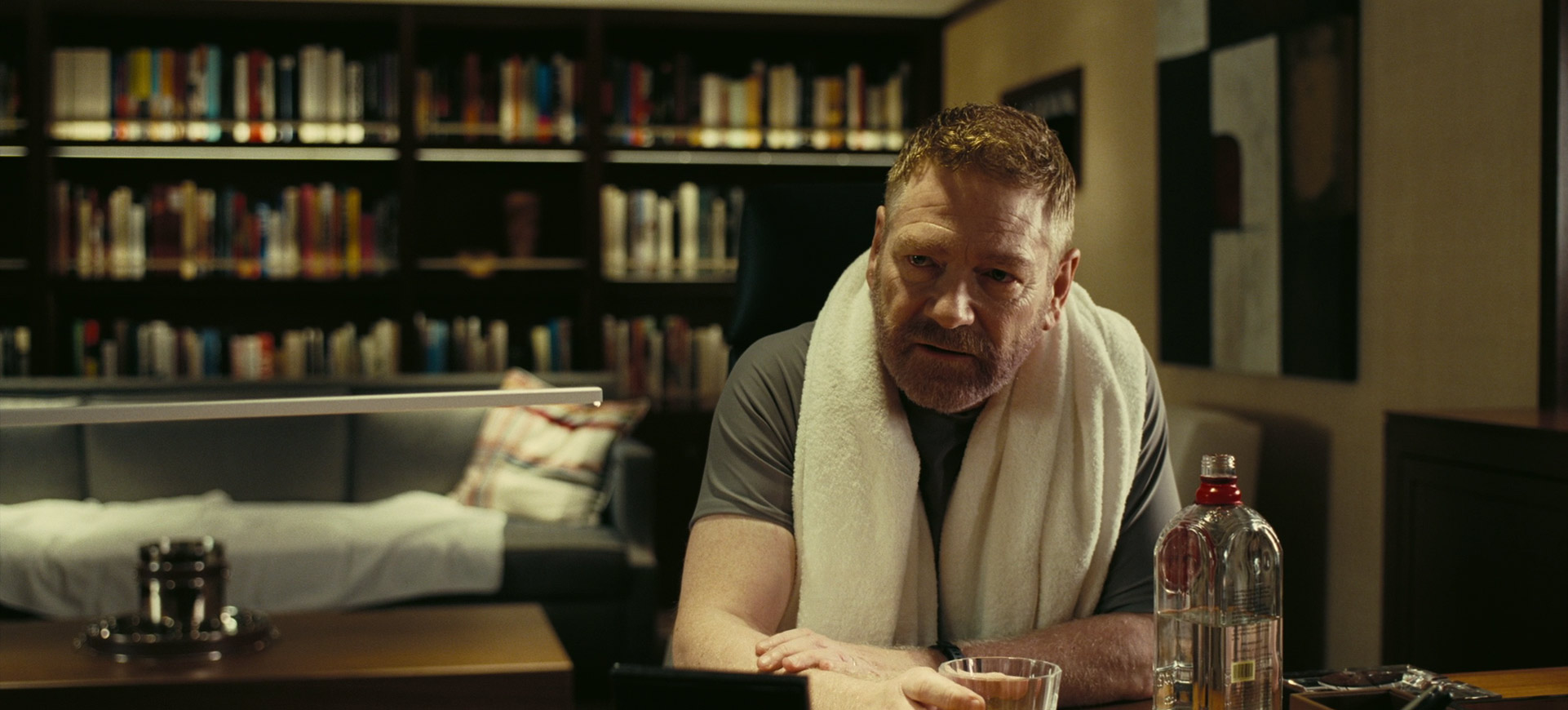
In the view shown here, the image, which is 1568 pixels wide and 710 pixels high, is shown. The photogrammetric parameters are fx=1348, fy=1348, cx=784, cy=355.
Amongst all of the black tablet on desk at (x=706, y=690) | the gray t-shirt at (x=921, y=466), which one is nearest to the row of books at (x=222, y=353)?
the gray t-shirt at (x=921, y=466)

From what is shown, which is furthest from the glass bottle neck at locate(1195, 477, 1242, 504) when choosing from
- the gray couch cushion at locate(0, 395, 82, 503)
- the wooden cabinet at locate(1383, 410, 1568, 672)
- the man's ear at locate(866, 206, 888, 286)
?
the gray couch cushion at locate(0, 395, 82, 503)

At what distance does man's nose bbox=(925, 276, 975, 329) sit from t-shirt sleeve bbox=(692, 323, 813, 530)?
0.22m

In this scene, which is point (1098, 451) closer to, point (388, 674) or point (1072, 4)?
point (388, 674)

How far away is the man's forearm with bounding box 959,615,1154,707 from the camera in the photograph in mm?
1243

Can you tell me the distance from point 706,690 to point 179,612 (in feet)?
6.25

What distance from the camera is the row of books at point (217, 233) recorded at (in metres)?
4.55

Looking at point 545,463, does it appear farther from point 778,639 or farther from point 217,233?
point 778,639

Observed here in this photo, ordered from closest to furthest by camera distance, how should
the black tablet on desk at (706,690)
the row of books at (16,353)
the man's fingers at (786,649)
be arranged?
the black tablet on desk at (706,690) → the man's fingers at (786,649) → the row of books at (16,353)

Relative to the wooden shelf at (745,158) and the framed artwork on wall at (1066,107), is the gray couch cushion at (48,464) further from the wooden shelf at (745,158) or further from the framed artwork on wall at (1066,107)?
the framed artwork on wall at (1066,107)

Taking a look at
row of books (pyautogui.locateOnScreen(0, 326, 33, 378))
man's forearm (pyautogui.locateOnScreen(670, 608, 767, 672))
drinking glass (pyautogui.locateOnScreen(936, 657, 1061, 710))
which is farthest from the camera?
row of books (pyautogui.locateOnScreen(0, 326, 33, 378))

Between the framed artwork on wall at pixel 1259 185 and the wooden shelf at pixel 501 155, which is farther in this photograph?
the wooden shelf at pixel 501 155

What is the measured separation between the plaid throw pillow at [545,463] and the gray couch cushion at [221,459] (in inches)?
16.4

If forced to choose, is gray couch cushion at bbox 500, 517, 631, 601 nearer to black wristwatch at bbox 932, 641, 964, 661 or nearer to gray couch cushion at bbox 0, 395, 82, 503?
gray couch cushion at bbox 0, 395, 82, 503

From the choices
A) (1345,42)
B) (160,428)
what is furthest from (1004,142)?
(160,428)
